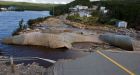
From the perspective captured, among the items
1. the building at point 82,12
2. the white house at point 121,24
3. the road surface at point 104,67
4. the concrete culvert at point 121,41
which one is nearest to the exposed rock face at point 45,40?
the concrete culvert at point 121,41

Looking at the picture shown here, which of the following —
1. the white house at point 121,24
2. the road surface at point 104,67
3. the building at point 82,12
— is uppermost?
the road surface at point 104,67

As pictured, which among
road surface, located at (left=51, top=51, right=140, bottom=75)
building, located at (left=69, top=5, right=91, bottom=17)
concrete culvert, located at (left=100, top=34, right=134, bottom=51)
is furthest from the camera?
building, located at (left=69, top=5, right=91, bottom=17)

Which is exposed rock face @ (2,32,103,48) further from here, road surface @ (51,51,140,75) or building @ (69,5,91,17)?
building @ (69,5,91,17)

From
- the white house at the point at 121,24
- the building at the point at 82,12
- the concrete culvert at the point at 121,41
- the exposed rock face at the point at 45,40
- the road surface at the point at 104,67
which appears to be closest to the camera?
the road surface at the point at 104,67

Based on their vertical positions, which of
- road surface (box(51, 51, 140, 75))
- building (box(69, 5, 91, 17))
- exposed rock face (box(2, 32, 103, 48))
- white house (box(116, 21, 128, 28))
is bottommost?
building (box(69, 5, 91, 17))

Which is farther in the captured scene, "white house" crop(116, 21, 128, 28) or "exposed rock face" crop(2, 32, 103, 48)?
"white house" crop(116, 21, 128, 28)

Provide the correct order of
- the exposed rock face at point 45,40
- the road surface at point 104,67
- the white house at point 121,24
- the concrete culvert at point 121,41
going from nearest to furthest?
the road surface at point 104,67
the concrete culvert at point 121,41
the exposed rock face at point 45,40
the white house at point 121,24

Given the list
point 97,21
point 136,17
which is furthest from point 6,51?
point 97,21

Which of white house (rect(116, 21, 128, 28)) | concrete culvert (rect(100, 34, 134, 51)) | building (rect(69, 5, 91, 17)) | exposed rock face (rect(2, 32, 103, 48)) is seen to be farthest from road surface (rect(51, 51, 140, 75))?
building (rect(69, 5, 91, 17))

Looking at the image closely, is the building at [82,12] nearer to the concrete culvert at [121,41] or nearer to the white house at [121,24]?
the white house at [121,24]

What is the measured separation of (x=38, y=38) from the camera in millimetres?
34156

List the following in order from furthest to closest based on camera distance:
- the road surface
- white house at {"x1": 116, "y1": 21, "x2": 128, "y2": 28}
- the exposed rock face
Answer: white house at {"x1": 116, "y1": 21, "x2": 128, "y2": 28}
the exposed rock face
the road surface

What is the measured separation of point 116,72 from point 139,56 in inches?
207

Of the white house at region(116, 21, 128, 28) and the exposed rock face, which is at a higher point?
the exposed rock face
